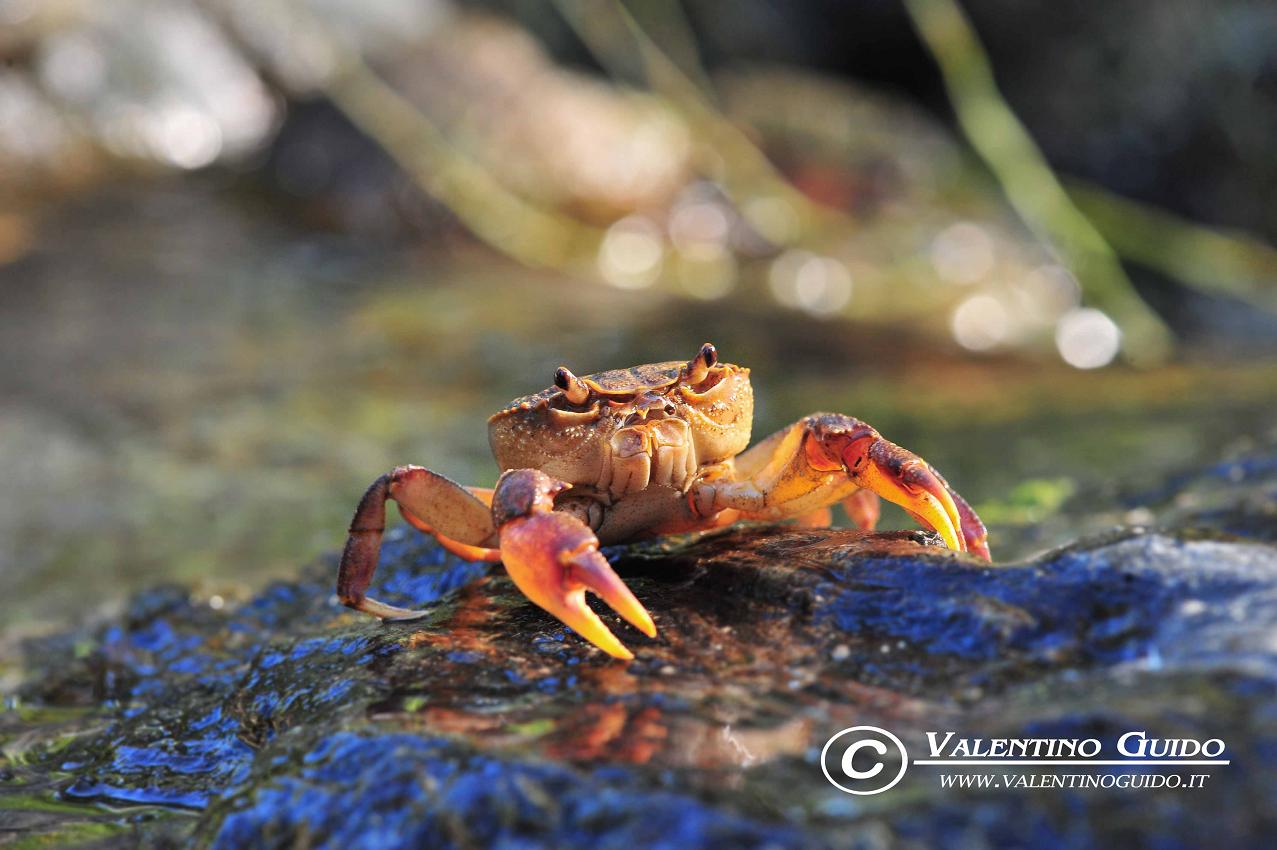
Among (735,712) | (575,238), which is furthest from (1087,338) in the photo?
(735,712)

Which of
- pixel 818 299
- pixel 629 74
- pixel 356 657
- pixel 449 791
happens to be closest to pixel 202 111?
pixel 629 74

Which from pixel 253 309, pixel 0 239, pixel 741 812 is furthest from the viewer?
pixel 0 239

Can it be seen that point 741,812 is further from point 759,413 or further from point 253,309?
point 253,309

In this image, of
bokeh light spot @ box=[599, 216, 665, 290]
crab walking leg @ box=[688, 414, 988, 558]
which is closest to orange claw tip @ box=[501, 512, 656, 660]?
crab walking leg @ box=[688, 414, 988, 558]

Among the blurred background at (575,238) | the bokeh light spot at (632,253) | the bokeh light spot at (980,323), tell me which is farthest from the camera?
the bokeh light spot at (632,253)

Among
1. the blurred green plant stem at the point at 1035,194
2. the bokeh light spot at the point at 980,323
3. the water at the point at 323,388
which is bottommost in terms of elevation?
the water at the point at 323,388

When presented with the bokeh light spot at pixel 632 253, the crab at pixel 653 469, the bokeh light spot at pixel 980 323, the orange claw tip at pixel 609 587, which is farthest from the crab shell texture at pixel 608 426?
the bokeh light spot at pixel 632 253

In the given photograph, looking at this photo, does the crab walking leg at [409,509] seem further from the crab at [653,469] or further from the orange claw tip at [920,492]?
the orange claw tip at [920,492]
